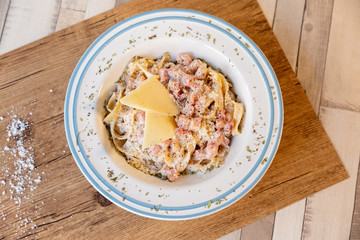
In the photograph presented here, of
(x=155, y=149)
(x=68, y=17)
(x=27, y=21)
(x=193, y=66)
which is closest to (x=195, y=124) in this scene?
(x=155, y=149)

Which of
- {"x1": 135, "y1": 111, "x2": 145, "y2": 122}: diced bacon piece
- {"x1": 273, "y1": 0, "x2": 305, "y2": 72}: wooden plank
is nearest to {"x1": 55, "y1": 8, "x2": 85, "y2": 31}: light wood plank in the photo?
{"x1": 135, "y1": 111, "x2": 145, "y2": 122}: diced bacon piece

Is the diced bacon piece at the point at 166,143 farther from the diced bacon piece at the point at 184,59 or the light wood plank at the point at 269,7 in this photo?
the light wood plank at the point at 269,7

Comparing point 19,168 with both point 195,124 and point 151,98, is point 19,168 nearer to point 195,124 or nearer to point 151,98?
point 151,98

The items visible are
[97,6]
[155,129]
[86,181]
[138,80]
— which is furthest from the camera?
[97,6]

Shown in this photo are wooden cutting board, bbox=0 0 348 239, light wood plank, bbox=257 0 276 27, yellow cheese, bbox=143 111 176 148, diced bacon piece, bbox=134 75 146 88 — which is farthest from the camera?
light wood plank, bbox=257 0 276 27

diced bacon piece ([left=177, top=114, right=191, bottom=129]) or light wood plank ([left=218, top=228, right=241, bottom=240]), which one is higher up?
diced bacon piece ([left=177, top=114, right=191, bottom=129])

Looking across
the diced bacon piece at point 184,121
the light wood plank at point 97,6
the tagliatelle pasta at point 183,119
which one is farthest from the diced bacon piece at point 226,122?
the light wood plank at point 97,6

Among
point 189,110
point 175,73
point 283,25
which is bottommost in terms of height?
point 189,110

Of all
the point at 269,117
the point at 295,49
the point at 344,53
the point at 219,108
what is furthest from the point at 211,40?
the point at 344,53

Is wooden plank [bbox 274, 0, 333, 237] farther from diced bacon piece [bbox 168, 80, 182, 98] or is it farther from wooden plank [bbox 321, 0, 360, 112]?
diced bacon piece [bbox 168, 80, 182, 98]
